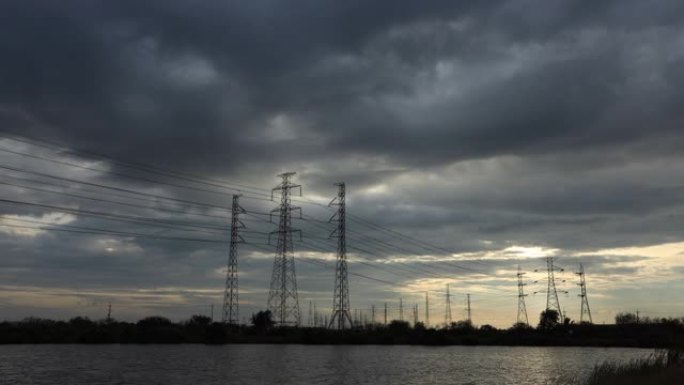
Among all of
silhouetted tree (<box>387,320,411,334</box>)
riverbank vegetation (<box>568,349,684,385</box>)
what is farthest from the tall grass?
silhouetted tree (<box>387,320,411,334</box>)

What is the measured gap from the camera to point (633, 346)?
187000 mm

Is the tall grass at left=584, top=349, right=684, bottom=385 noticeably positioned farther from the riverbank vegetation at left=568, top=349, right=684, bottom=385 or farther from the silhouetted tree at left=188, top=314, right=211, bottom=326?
the silhouetted tree at left=188, top=314, right=211, bottom=326

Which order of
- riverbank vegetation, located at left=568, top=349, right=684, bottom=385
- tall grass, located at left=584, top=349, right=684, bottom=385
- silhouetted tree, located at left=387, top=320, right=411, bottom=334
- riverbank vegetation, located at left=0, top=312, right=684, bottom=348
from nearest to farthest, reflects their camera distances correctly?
riverbank vegetation, located at left=568, top=349, right=684, bottom=385 → tall grass, located at left=584, top=349, right=684, bottom=385 → riverbank vegetation, located at left=0, top=312, right=684, bottom=348 → silhouetted tree, located at left=387, top=320, right=411, bottom=334

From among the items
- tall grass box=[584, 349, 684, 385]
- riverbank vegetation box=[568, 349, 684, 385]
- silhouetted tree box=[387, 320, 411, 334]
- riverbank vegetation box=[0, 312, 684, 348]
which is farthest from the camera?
silhouetted tree box=[387, 320, 411, 334]

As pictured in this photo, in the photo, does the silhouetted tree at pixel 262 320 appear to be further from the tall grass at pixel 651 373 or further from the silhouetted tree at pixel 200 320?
the tall grass at pixel 651 373

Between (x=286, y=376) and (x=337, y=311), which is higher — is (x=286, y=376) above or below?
below

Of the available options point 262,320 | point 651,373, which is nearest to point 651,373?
point 651,373

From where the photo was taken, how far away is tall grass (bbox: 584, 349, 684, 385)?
4003 cm

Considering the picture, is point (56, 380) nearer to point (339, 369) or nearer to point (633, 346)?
point (339, 369)

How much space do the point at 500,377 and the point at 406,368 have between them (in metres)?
16.3

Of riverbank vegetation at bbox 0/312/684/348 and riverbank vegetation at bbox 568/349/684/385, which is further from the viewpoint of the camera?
riverbank vegetation at bbox 0/312/684/348

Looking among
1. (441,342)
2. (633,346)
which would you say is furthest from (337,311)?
(633,346)

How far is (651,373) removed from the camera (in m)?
45.6

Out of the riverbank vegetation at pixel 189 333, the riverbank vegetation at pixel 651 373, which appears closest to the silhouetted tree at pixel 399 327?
the riverbank vegetation at pixel 189 333
